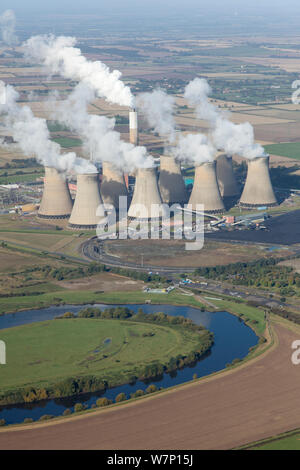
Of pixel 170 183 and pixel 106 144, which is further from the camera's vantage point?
pixel 170 183

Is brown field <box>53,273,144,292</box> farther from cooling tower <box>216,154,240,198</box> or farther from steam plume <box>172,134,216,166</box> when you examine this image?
cooling tower <box>216,154,240,198</box>

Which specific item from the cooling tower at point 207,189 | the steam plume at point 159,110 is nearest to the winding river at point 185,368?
the cooling tower at point 207,189

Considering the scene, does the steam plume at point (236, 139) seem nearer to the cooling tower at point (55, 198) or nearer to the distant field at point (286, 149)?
the cooling tower at point (55, 198)

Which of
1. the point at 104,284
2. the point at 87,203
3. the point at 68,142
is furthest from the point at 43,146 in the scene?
the point at 68,142

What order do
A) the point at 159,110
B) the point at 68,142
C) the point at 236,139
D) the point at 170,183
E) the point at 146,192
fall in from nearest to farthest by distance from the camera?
1. the point at 146,192
2. the point at 236,139
3. the point at 170,183
4. the point at 159,110
5. the point at 68,142

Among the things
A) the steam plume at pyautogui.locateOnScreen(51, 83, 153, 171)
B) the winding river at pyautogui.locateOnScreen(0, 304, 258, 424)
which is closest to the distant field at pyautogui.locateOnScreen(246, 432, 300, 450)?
the winding river at pyautogui.locateOnScreen(0, 304, 258, 424)

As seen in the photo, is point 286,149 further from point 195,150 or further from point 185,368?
point 185,368

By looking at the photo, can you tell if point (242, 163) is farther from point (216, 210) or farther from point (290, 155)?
point (216, 210)

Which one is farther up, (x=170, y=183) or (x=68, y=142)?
(x=170, y=183)
